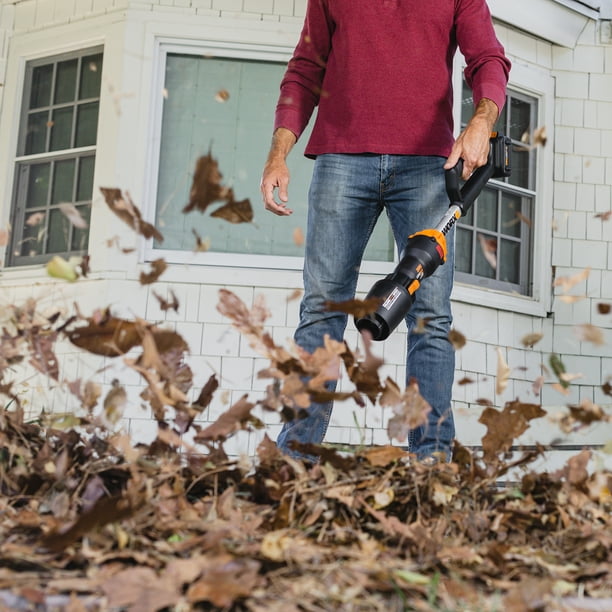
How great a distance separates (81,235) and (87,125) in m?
0.77

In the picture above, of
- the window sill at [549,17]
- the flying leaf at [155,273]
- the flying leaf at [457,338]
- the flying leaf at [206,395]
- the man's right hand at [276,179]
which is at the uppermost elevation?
the window sill at [549,17]

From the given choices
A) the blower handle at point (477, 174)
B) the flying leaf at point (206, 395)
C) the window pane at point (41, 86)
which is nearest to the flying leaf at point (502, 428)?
the flying leaf at point (206, 395)

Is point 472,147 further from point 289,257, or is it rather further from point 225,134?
point 225,134

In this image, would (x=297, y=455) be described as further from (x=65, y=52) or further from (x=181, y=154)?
(x=65, y=52)

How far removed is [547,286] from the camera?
6.09 meters

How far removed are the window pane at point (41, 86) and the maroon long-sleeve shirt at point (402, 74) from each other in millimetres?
3683

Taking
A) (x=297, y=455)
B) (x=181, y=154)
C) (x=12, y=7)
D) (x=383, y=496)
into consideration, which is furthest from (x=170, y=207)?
(x=383, y=496)

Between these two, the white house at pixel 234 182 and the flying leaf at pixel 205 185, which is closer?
the flying leaf at pixel 205 185

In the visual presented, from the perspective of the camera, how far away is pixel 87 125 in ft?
19.2

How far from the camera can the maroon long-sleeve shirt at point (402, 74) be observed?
9.09 feet

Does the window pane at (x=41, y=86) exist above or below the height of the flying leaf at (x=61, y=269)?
above

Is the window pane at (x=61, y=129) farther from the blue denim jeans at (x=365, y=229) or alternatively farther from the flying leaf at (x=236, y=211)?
the flying leaf at (x=236, y=211)

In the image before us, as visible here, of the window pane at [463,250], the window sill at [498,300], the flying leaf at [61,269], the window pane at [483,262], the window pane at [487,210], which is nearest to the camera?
the flying leaf at [61,269]

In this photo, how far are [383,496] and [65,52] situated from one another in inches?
199
